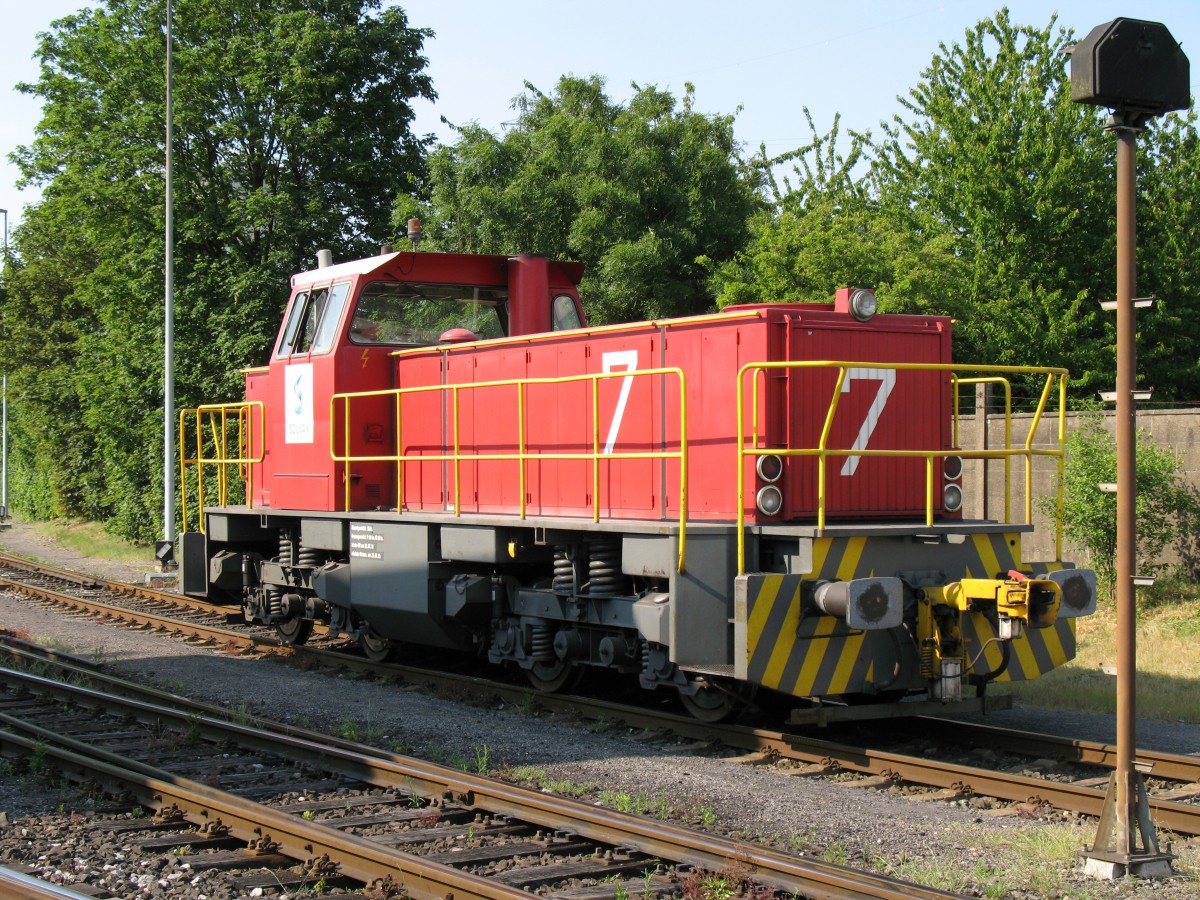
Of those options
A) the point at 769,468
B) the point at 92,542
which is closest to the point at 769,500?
the point at 769,468

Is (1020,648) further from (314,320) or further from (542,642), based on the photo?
(314,320)

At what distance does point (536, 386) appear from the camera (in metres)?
9.41

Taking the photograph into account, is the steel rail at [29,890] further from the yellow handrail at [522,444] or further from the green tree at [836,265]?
the green tree at [836,265]

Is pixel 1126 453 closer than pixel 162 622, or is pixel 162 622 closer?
pixel 1126 453

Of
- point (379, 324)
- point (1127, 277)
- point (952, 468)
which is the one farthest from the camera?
point (379, 324)

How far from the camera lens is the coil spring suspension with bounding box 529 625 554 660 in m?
9.10

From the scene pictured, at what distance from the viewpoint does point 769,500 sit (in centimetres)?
765

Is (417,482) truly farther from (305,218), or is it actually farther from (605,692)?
(305,218)

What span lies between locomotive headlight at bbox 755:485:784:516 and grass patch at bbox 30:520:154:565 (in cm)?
1665

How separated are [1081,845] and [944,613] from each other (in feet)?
6.70

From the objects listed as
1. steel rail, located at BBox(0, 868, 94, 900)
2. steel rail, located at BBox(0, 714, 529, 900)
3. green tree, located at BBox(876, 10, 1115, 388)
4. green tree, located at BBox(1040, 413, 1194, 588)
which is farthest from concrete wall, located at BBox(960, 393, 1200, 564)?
steel rail, located at BBox(0, 868, 94, 900)

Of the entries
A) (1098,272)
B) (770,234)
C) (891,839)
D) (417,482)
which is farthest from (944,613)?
(1098,272)

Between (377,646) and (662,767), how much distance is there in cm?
454

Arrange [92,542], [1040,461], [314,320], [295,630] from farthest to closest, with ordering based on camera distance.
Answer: [92,542] < [1040,461] < [295,630] < [314,320]
